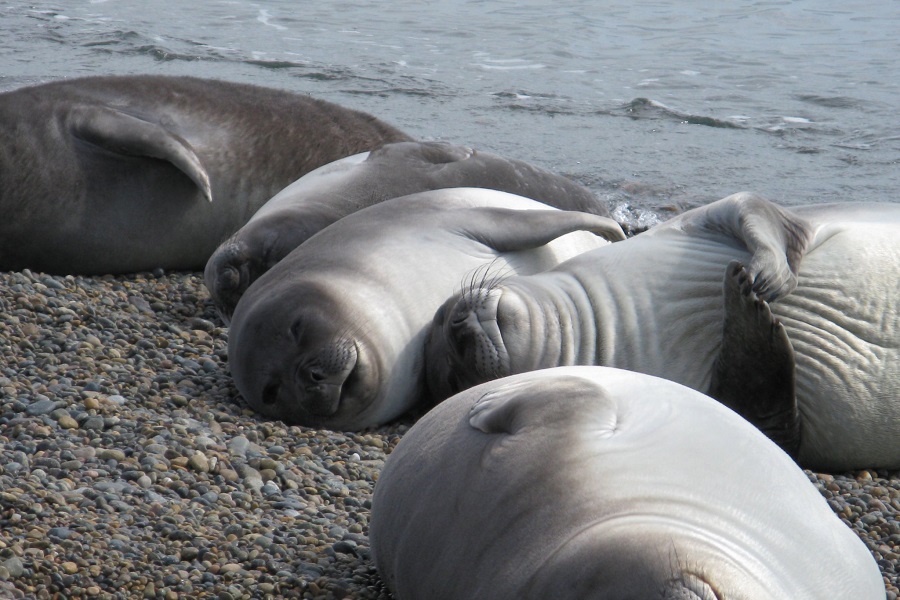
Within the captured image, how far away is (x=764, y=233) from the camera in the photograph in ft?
12.6

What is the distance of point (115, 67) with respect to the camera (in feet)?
39.6

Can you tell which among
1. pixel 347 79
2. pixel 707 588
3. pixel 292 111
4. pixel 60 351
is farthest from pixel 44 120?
pixel 347 79

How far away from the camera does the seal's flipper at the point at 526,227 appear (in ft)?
15.1

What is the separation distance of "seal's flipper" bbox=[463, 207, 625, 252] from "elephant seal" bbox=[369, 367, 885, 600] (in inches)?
72.8

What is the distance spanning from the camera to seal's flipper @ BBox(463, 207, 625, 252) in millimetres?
4617

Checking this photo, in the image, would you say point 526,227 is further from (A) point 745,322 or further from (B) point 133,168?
(B) point 133,168

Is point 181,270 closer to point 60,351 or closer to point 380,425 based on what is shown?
point 60,351

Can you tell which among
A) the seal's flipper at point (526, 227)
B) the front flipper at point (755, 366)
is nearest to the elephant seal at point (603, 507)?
the front flipper at point (755, 366)

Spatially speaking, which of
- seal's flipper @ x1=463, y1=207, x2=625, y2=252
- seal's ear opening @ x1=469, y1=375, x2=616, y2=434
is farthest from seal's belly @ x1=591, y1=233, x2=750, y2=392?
seal's ear opening @ x1=469, y1=375, x2=616, y2=434

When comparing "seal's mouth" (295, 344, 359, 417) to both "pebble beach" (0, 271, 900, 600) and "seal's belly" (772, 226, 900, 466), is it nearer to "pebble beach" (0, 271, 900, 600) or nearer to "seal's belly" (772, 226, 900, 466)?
"pebble beach" (0, 271, 900, 600)

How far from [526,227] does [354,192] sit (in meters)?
1.15

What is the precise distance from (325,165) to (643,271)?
2.49 metres

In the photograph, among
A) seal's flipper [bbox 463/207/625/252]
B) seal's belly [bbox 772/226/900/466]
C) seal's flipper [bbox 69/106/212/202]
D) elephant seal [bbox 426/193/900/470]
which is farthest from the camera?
seal's flipper [bbox 69/106/212/202]

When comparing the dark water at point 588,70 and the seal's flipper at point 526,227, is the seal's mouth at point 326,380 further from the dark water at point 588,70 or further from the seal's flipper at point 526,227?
Result: the dark water at point 588,70
